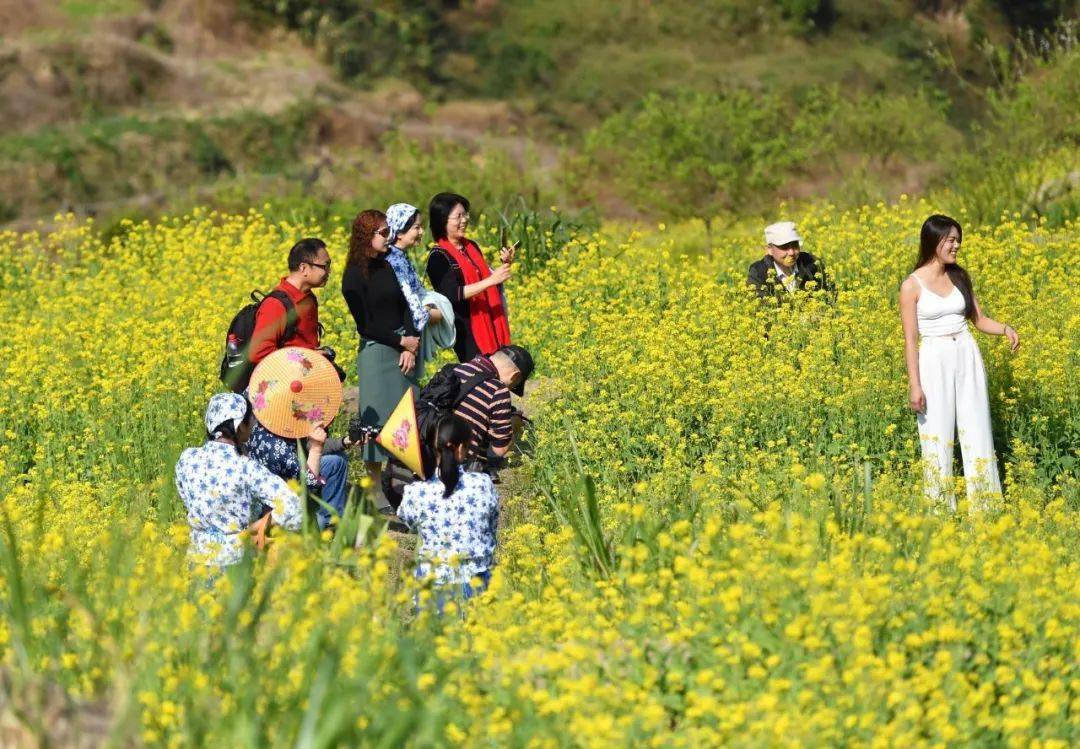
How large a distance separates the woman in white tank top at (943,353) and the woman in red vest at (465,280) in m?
2.15

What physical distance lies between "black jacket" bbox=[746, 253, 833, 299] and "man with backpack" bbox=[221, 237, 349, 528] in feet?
9.79

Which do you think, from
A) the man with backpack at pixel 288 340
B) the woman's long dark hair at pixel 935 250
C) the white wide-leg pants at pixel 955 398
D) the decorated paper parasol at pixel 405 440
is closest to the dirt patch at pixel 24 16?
the man with backpack at pixel 288 340

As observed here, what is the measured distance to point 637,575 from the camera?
5.15 m

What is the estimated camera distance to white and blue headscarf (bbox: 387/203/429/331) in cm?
853

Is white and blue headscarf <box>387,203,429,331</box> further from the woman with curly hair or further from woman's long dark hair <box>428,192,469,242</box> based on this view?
woman's long dark hair <box>428,192,469,242</box>

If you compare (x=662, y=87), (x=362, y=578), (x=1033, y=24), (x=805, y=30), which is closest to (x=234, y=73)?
(x=662, y=87)

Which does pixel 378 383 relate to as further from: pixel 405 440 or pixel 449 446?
pixel 449 446

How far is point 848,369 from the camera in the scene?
959 centimetres

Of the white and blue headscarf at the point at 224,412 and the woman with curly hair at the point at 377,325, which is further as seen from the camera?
the woman with curly hair at the point at 377,325

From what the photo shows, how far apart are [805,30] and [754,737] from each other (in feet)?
98.8

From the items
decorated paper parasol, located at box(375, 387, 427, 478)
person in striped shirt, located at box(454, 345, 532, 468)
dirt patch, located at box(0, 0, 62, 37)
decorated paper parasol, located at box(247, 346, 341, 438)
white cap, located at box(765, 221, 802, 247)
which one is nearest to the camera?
decorated paper parasol, located at box(375, 387, 427, 478)

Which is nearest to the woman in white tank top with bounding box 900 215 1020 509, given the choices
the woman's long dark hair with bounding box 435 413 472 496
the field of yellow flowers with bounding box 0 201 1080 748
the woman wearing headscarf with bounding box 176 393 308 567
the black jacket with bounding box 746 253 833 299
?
the field of yellow flowers with bounding box 0 201 1080 748

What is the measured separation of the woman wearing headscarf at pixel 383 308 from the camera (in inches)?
335

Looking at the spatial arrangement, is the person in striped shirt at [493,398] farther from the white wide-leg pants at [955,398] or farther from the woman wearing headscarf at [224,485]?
the white wide-leg pants at [955,398]
